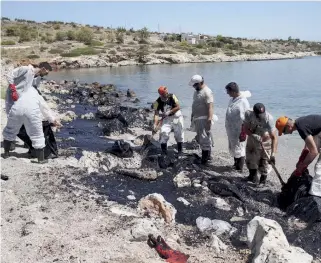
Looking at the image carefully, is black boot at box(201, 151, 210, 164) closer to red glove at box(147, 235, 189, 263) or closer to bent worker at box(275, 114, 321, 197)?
bent worker at box(275, 114, 321, 197)

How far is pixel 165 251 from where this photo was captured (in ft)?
13.4

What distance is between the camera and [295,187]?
5.68 meters

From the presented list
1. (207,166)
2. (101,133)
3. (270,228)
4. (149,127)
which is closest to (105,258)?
(270,228)

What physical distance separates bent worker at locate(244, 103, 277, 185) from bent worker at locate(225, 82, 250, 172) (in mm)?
307

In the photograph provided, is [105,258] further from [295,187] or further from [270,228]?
[295,187]

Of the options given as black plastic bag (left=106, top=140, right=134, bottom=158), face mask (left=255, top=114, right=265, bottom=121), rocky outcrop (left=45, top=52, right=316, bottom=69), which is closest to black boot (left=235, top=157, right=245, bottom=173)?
face mask (left=255, top=114, right=265, bottom=121)

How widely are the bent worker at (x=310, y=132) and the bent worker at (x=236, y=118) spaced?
5.88 ft

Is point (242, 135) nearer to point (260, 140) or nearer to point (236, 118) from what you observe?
point (236, 118)

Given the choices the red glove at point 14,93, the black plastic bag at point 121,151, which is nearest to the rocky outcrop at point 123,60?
the black plastic bag at point 121,151

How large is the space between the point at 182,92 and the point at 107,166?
17112 millimetres

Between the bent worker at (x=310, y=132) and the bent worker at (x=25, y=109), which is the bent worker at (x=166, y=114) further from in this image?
the bent worker at (x=310, y=132)

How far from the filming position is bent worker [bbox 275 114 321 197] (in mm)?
4980

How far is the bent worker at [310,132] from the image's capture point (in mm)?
4980

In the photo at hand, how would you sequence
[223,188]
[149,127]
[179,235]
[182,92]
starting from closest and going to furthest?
[179,235] → [223,188] → [149,127] → [182,92]
